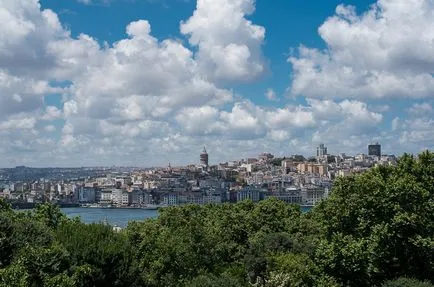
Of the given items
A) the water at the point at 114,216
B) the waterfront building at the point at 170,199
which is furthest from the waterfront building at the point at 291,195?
the water at the point at 114,216

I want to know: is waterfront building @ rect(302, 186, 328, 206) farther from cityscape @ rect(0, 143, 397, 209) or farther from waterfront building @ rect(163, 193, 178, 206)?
waterfront building @ rect(163, 193, 178, 206)

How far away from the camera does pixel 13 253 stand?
20.2 metres

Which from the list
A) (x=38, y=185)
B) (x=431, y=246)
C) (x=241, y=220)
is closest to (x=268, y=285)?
(x=431, y=246)

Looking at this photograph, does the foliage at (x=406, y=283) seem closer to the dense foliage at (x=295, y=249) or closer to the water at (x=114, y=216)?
the dense foliage at (x=295, y=249)

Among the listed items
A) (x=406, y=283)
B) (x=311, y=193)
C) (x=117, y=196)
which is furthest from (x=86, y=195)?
(x=406, y=283)

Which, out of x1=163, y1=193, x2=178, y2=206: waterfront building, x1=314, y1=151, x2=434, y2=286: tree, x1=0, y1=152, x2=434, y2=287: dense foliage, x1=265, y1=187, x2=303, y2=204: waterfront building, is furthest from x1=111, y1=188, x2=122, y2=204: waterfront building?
x1=314, y1=151, x2=434, y2=286: tree

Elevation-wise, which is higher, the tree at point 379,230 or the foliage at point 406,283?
the tree at point 379,230

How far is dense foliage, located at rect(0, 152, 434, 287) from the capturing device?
19078 mm

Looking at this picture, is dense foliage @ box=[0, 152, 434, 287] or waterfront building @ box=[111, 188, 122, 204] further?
waterfront building @ box=[111, 188, 122, 204]

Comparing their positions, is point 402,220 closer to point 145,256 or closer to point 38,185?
point 145,256

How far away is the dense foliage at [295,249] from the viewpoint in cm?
1908

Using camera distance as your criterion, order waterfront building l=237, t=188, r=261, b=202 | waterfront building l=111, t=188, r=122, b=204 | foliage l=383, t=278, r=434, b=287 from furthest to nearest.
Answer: waterfront building l=111, t=188, r=122, b=204 < waterfront building l=237, t=188, r=261, b=202 < foliage l=383, t=278, r=434, b=287

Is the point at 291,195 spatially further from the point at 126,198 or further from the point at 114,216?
the point at 114,216

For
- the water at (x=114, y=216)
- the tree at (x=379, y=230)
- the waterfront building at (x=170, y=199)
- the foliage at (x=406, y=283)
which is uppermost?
the tree at (x=379, y=230)
